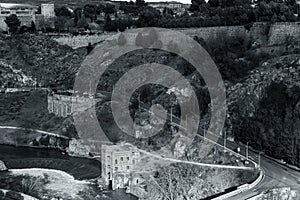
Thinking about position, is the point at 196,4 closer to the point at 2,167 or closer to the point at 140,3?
the point at 140,3

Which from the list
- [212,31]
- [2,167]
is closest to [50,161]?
[2,167]

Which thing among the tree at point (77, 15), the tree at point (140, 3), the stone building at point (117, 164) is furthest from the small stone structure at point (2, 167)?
the tree at point (140, 3)

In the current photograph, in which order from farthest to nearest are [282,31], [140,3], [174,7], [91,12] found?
[174,7] → [140,3] → [91,12] → [282,31]

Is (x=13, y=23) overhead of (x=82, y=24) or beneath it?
overhead

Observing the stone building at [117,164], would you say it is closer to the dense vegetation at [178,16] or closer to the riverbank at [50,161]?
the riverbank at [50,161]

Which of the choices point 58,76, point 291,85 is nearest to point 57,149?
point 58,76

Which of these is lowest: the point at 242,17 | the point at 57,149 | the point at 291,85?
the point at 57,149

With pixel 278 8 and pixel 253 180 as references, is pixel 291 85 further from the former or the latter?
pixel 278 8
